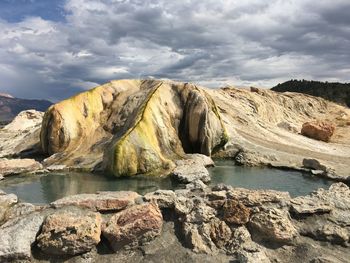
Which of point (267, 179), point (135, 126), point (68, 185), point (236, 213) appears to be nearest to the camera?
point (236, 213)

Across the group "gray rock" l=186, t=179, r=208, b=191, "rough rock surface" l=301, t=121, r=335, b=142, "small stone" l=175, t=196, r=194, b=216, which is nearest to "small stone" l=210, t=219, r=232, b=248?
"small stone" l=175, t=196, r=194, b=216

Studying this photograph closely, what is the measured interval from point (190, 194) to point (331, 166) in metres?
16.9

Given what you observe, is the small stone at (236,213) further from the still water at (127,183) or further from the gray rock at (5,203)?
the gray rock at (5,203)

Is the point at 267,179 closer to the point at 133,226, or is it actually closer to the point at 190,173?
the point at 190,173

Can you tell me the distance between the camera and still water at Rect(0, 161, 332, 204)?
75.8 ft

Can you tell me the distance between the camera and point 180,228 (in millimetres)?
15797

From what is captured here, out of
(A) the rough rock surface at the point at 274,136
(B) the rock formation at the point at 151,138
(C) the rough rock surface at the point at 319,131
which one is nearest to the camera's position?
(B) the rock formation at the point at 151,138

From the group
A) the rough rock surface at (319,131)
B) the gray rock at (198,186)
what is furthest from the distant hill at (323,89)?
the gray rock at (198,186)

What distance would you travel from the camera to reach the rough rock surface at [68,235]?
1437 cm

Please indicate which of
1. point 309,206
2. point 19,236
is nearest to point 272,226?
point 309,206

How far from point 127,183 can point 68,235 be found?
1110cm

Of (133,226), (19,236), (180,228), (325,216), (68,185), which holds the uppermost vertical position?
(325,216)

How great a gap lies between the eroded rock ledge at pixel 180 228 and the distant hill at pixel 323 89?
305ft

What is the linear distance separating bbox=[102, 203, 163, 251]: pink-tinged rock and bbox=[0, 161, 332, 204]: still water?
693cm
